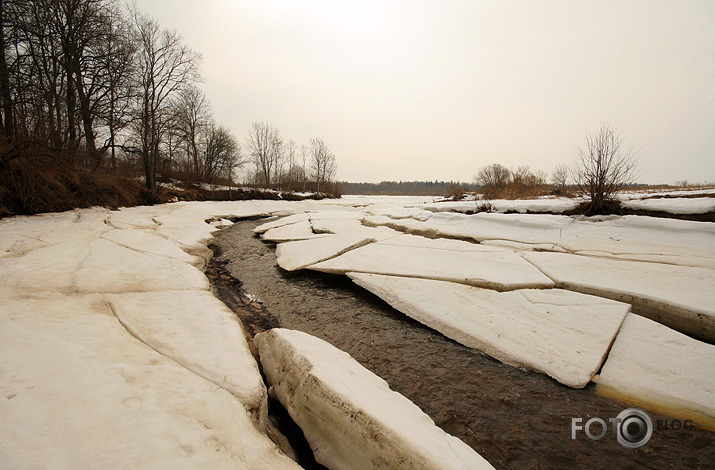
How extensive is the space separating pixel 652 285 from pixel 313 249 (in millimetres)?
4088

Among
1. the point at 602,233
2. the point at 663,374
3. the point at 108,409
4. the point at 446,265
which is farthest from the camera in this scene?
the point at 602,233

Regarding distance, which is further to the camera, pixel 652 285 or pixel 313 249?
pixel 313 249

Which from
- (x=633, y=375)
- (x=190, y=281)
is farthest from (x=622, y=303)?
(x=190, y=281)

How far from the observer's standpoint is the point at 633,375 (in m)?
1.68

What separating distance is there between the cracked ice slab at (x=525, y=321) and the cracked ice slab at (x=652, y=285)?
0.21m

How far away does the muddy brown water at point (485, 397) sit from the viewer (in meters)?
1.31

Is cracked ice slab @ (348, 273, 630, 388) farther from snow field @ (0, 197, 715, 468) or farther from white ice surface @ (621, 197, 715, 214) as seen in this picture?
white ice surface @ (621, 197, 715, 214)

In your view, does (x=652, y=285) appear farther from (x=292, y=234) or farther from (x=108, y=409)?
(x=292, y=234)

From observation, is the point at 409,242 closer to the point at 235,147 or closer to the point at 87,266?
the point at 87,266

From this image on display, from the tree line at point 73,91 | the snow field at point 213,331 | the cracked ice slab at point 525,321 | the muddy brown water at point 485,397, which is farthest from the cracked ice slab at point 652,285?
the tree line at point 73,91

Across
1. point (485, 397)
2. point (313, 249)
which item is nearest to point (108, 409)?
point (485, 397)

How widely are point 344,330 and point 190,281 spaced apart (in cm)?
177

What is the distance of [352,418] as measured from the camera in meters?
1.22

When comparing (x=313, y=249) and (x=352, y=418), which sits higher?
(x=313, y=249)
